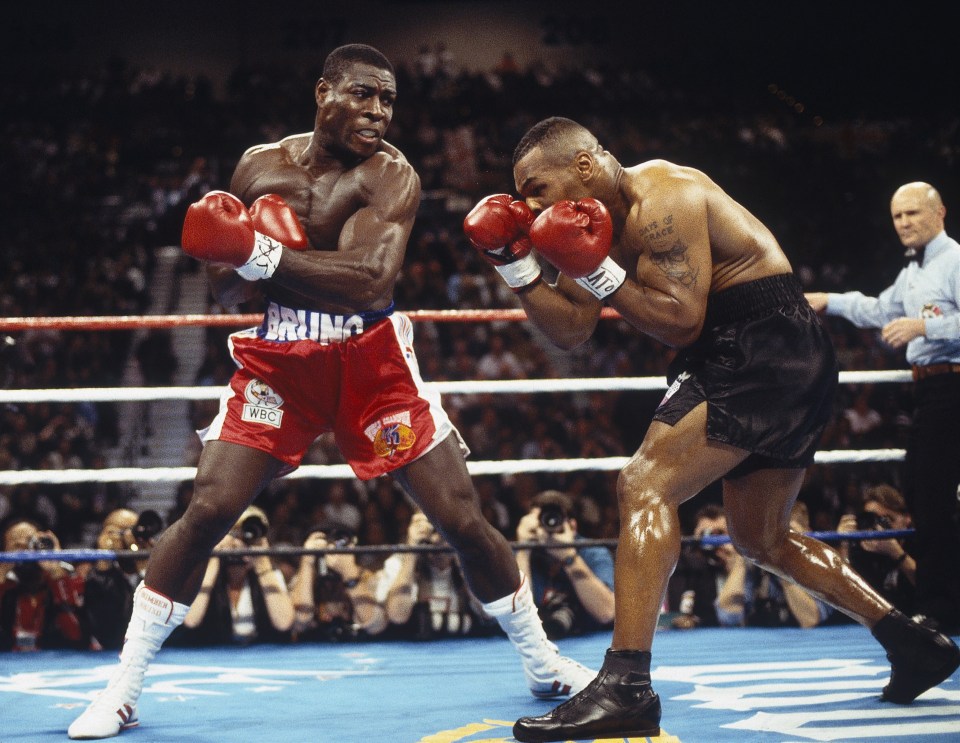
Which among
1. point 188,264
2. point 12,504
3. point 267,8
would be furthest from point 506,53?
point 12,504

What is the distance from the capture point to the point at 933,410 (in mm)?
2988

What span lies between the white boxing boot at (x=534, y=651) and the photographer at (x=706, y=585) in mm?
1204

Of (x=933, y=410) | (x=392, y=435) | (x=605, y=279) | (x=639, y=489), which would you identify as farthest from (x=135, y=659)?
(x=933, y=410)

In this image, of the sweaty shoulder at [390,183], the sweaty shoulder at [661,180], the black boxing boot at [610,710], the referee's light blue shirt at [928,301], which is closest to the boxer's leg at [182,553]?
the sweaty shoulder at [390,183]

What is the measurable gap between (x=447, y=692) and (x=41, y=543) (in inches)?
62.0

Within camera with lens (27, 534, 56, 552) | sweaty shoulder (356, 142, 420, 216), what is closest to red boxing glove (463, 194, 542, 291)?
sweaty shoulder (356, 142, 420, 216)

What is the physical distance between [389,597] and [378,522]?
1749 mm

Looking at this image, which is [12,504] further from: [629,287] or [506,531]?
[629,287]

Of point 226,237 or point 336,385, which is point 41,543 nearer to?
point 336,385

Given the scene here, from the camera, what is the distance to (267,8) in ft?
47.4

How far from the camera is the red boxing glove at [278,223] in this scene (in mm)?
2055

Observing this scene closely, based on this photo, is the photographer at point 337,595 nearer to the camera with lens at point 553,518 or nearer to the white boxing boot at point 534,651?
the camera with lens at point 553,518

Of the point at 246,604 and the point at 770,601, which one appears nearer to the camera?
the point at 246,604

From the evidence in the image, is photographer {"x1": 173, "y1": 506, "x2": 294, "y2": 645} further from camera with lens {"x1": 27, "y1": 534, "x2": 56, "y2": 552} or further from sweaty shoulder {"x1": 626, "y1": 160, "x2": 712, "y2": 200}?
sweaty shoulder {"x1": 626, "y1": 160, "x2": 712, "y2": 200}
